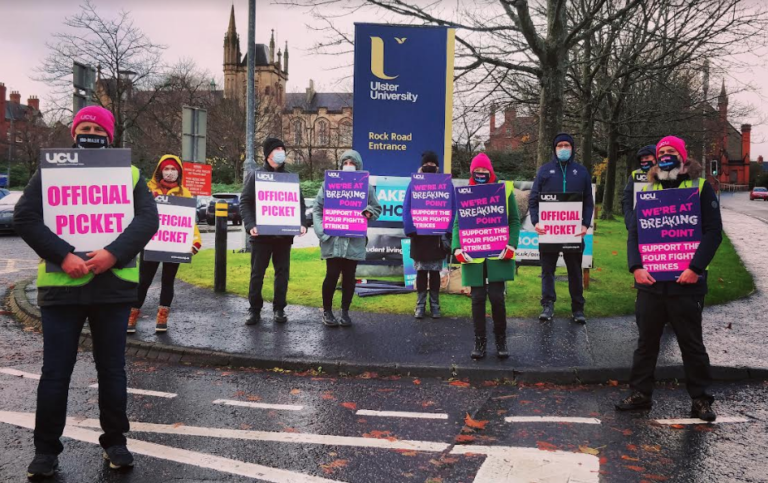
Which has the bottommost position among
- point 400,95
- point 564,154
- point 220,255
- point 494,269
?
point 220,255

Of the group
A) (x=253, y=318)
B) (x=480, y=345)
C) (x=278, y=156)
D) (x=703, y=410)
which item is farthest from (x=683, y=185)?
(x=253, y=318)

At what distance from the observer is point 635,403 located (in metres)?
5.26

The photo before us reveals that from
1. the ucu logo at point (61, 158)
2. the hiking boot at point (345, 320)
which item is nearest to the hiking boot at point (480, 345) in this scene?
the hiking boot at point (345, 320)

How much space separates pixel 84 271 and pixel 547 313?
20.5 feet

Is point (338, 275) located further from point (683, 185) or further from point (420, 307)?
point (683, 185)

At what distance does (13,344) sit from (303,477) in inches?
212

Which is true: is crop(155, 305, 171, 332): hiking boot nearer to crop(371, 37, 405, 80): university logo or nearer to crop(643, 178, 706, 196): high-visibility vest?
crop(643, 178, 706, 196): high-visibility vest

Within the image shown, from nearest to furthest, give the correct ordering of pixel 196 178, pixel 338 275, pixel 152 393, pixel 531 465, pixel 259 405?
pixel 531 465
pixel 259 405
pixel 152 393
pixel 338 275
pixel 196 178

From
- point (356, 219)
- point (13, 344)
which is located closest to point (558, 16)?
point (356, 219)

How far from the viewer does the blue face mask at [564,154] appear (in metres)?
8.55

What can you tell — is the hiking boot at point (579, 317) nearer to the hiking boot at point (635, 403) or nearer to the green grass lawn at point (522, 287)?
the green grass lawn at point (522, 287)

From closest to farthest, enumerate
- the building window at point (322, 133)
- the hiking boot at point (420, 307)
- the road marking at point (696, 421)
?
the road marking at point (696, 421)
the hiking boot at point (420, 307)
the building window at point (322, 133)

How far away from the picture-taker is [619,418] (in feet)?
16.6

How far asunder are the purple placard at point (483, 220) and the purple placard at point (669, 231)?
1.61m
